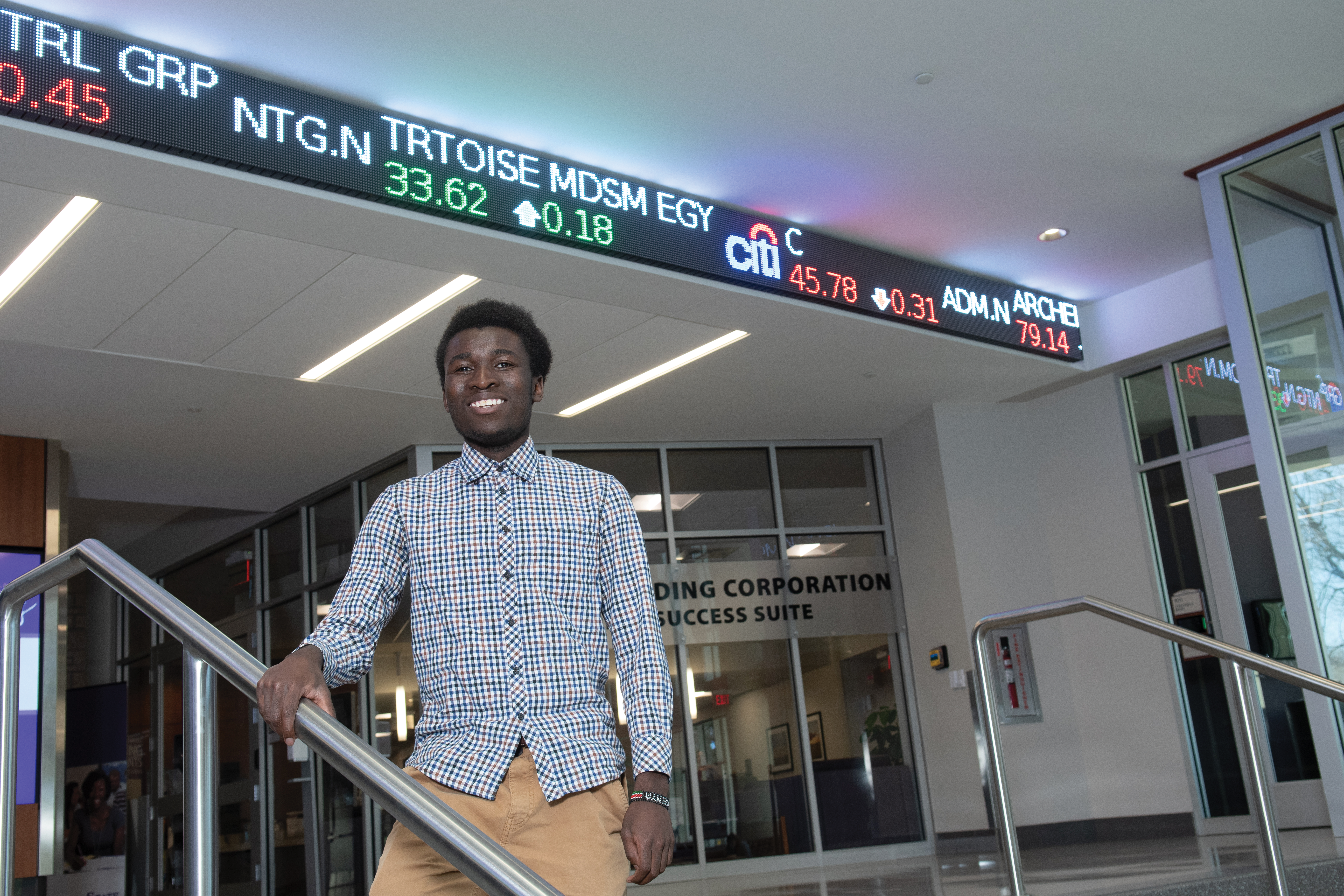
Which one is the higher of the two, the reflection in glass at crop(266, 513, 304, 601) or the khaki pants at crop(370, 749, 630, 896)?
the reflection in glass at crop(266, 513, 304, 601)

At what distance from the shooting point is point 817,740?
7.91 m

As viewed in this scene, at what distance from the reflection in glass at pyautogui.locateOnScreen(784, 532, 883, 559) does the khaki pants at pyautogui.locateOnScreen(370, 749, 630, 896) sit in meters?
6.79

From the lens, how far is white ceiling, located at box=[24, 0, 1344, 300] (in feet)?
13.0

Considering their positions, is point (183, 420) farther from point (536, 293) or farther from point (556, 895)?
point (556, 895)

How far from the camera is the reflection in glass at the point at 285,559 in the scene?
852 centimetres

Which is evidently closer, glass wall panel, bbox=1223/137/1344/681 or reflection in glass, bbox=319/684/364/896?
glass wall panel, bbox=1223/137/1344/681

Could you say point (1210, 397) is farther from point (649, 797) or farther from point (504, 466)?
point (649, 797)

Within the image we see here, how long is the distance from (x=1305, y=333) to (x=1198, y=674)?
8.70 ft

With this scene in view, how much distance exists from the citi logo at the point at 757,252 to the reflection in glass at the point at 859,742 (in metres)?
3.47

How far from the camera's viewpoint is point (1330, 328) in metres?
5.23

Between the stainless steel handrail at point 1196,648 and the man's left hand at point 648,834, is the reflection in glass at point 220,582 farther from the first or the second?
the man's left hand at point 648,834

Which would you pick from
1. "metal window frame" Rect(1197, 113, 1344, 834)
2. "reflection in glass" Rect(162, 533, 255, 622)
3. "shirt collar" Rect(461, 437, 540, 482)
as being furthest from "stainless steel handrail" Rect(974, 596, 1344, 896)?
"reflection in glass" Rect(162, 533, 255, 622)

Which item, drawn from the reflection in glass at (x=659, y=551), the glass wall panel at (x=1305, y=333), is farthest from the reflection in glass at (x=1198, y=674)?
the reflection in glass at (x=659, y=551)

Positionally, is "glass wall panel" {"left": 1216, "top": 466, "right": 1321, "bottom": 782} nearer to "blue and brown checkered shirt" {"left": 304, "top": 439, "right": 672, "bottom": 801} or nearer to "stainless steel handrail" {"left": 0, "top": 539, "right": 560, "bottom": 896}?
"blue and brown checkered shirt" {"left": 304, "top": 439, "right": 672, "bottom": 801}
